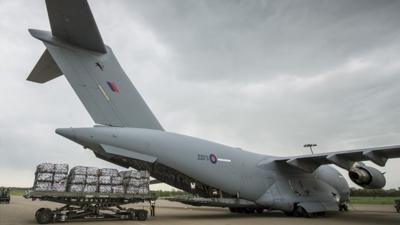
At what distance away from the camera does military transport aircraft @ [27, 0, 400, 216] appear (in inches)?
336

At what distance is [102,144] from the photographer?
8.80 m

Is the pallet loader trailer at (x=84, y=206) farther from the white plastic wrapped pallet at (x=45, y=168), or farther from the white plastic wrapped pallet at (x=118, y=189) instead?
the white plastic wrapped pallet at (x=45, y=168)

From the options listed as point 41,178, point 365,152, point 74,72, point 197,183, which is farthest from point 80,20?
point 365,152

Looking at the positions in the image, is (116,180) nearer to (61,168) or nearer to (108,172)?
(108,172)

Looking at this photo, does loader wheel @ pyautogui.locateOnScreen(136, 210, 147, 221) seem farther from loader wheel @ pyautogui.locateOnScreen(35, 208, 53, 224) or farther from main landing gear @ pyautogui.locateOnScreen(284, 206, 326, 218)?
main landing gear @ pyautogui.locateOnScreen(284, 206, 326, 218)

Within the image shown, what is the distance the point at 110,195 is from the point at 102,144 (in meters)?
1.43

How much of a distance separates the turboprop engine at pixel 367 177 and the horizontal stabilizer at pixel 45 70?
11.2 metres

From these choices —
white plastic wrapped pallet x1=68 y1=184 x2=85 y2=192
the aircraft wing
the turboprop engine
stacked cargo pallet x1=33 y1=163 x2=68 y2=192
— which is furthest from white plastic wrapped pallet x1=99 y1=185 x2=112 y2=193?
the turboprop engine

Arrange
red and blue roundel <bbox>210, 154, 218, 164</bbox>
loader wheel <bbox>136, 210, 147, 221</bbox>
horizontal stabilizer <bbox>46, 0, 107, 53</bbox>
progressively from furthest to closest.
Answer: red and blue roundel <bbox>210, 154, 218, 164</bbox>
loader wheel <bbox>136, 210, 147, 221</bbox>
horizontal stabilizer <bbox>46, 0, 107, 53</bbox>

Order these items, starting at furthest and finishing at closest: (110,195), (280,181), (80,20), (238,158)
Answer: (280,181), (238,158), (110,195), (80,20)

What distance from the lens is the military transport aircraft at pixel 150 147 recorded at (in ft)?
28.0

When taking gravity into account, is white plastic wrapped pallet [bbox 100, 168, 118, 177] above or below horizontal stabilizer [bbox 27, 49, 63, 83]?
below

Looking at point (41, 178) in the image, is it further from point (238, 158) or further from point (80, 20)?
point (238, 158)

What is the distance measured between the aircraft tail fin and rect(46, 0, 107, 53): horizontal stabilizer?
25 millimetres
